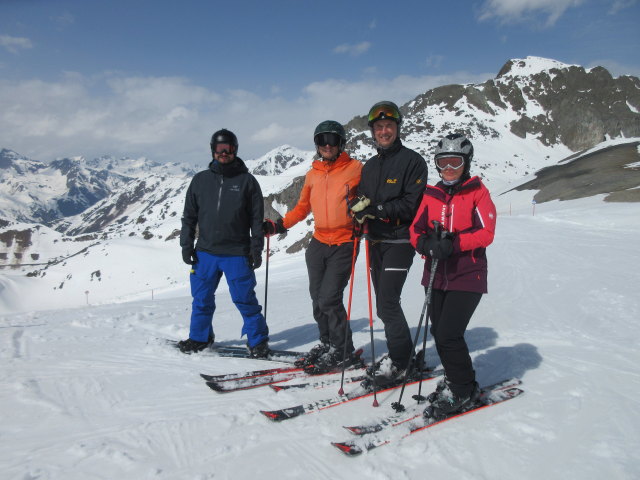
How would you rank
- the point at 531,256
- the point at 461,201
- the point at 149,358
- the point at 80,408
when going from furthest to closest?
the point at 531,256
the point at 149,358
the point at 80,408
the point at 461,201

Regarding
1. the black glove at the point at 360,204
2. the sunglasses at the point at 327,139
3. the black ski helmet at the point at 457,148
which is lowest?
the black glove at the point at 360,204

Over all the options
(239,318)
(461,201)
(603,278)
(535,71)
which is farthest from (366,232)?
(535,71)

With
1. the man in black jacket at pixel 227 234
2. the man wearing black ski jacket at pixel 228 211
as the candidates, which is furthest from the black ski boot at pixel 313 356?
the man wearing black ski jacket at pixel 228 211

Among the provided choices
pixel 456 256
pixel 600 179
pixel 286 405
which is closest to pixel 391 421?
pixel 286 405

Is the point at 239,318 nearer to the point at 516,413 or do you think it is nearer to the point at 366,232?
the point at 366,232

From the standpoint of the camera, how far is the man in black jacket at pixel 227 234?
568 centimetres

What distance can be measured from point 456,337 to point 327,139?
2647mm

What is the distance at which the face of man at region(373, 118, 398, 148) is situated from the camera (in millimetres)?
4484

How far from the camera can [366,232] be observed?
4508 mm

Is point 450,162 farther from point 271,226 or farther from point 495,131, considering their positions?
point 495,131

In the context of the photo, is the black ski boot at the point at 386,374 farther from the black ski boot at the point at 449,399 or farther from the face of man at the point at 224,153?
the face of man at the point at 224,153

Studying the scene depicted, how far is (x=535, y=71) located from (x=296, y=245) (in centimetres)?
9948

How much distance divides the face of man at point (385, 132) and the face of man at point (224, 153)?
224cm

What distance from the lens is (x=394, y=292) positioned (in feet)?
14.4
